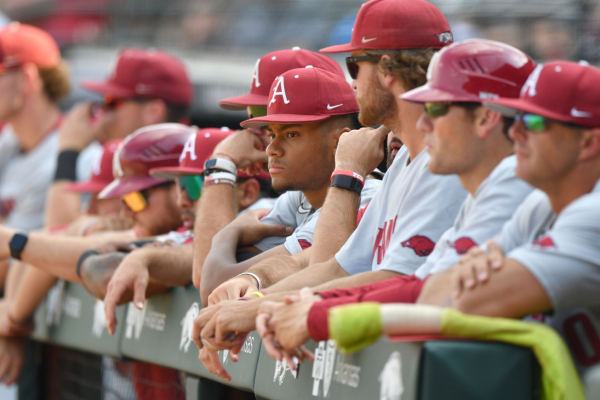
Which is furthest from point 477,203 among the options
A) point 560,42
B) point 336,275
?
point 560,42

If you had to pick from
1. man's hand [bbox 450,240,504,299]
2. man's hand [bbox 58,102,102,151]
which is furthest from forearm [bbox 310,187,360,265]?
man's hand [bbox 58,102,102,151]

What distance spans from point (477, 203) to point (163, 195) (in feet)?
8.94

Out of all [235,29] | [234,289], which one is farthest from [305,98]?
[235,29]

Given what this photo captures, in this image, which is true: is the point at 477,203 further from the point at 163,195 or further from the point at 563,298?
the point at 163,195

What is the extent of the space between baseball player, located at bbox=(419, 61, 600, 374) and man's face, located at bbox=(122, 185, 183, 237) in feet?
9.05

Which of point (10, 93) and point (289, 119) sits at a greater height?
point (10, 93)

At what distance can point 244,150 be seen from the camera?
13.4 ft

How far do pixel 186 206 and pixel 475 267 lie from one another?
8.41 feet

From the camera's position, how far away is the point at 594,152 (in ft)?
6.97

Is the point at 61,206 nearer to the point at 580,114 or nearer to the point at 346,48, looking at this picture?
the point at 346,48

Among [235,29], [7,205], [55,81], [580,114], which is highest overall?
[235,29]

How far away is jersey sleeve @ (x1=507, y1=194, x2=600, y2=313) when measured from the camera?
199 centimetres

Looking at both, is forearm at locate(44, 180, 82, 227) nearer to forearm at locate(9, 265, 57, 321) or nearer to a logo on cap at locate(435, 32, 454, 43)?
forearm at locate(9, 265, 57, 321)

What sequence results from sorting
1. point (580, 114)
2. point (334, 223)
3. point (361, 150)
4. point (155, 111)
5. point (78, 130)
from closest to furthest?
point (580, 114) → point (334, 223) → point (361, 150) → point (155, 111) → point (78, 130)
